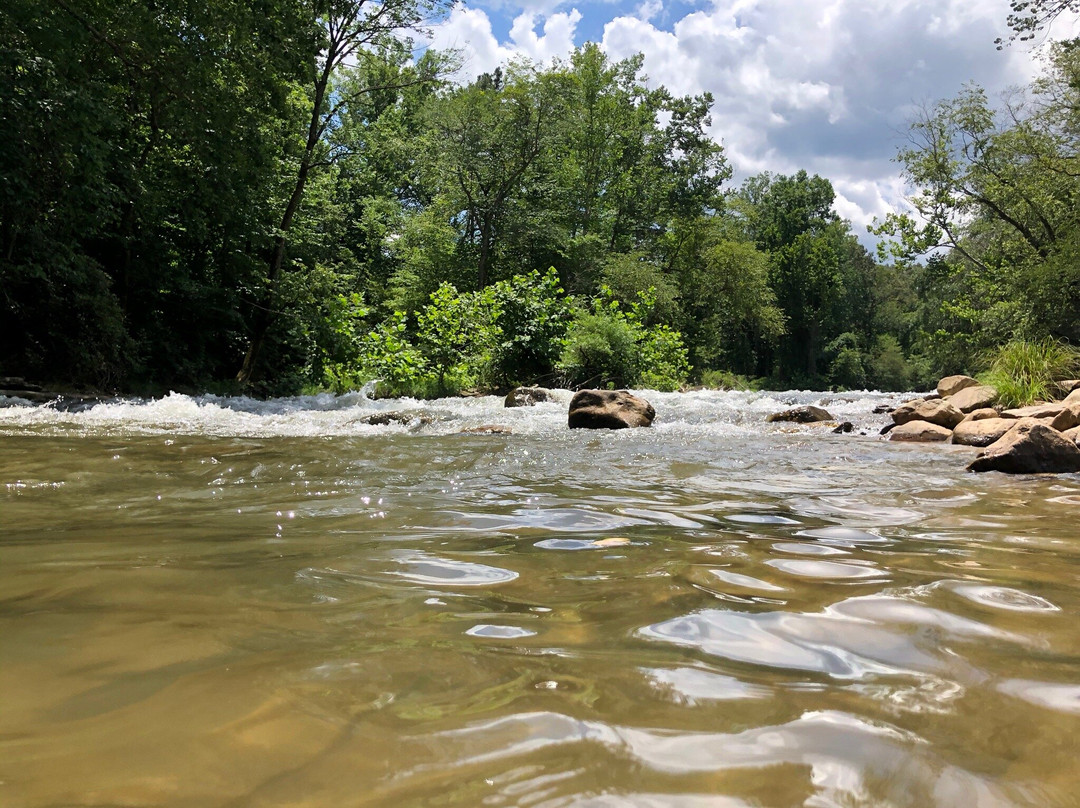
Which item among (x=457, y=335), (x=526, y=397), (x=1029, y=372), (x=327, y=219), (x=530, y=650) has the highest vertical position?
(x=327, y=219)

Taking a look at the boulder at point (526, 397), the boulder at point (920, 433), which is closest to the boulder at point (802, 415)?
the boulder at point (920, 433)

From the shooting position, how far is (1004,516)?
3357 mm

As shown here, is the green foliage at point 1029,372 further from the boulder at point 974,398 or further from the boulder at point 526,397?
the boulder at point 526,397

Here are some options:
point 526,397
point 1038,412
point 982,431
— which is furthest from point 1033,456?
point 526,397

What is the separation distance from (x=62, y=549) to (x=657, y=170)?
3647 centimetres

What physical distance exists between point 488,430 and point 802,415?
547cm

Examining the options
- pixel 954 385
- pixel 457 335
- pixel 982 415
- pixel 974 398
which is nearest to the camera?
pixel 982 415

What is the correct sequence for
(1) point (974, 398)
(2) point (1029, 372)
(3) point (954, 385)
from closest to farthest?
(1) point (974, 398) < (2) point (1029, 372) < (3) point (954, 385)

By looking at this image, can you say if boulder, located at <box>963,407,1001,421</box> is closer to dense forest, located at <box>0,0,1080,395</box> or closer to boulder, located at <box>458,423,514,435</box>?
boulder, located at <box>458,423,514,435</box>

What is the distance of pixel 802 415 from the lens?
10.3 meters

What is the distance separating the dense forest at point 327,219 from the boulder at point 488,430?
22.1ft

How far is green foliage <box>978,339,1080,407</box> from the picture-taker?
10.0 m

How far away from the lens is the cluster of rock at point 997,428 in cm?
520

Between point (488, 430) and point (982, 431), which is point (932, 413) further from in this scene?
point (488, 430)
